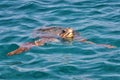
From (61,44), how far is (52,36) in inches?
32.4

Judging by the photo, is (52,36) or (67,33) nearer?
(67,33)

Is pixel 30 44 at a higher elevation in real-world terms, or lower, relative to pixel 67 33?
lower

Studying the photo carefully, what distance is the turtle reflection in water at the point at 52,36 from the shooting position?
12.6 meters

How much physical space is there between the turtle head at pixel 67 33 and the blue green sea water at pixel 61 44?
543 millimetres

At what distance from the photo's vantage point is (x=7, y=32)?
14.2 m

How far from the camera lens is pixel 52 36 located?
1368 centimetres

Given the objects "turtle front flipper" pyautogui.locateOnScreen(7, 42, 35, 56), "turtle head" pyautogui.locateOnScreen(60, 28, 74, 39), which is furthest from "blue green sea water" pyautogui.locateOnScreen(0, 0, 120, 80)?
"turtle head" pyautogui.locateOnScreen(60, 28, 74, 39)

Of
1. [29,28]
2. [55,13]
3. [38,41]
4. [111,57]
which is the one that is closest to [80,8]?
[55,13]

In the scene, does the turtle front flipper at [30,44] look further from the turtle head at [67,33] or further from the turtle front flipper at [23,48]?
the turtle head at [67,33]

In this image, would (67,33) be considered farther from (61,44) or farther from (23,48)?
(23,48)

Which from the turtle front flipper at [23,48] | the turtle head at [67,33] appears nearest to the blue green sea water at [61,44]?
the turtle front flipper at [23,48]

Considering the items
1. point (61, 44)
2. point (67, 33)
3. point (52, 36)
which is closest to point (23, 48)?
point (61, 44)

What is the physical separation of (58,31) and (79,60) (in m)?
2.46

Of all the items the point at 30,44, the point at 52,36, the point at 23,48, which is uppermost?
the point at 52,36
